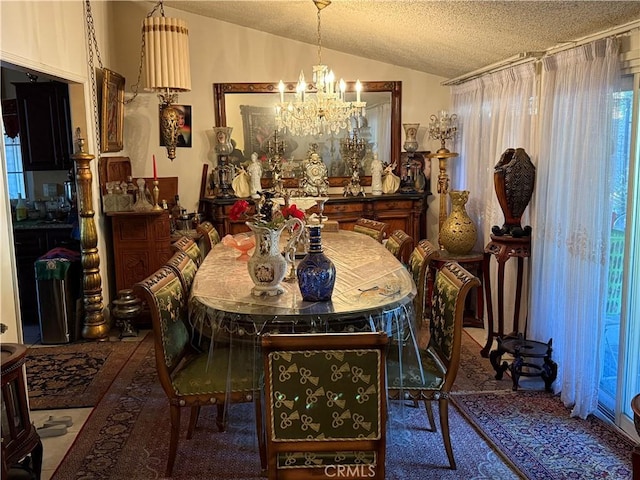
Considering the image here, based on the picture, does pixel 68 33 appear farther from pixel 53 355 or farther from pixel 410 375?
pixel 410 375

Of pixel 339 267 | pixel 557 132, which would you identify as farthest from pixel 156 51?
pixel 557 132

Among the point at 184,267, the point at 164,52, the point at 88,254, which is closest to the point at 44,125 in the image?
the point at 164,52

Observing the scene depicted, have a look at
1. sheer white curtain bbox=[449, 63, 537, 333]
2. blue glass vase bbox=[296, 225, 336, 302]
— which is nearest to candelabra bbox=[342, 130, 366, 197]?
sheer white curtain bbox=[449, 63, 537, 333]

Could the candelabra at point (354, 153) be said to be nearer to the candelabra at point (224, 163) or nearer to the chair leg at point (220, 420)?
the candelabra at point (224, 163)

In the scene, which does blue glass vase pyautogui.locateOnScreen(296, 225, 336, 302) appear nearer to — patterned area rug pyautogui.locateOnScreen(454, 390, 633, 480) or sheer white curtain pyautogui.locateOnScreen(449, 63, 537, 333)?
patterned area rug pyautogui.locateOnScreen(454, 390, 633, 480)

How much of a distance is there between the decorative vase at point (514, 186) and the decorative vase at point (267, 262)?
1.70 metres

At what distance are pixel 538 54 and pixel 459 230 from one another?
148 centimetres

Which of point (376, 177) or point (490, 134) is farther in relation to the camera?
point (376, 177)

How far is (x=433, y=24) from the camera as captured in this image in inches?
142

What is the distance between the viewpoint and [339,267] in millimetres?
3213

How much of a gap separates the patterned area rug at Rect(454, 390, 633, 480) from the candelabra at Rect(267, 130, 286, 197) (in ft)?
9.71

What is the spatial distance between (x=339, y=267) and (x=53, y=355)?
2365 millimetres

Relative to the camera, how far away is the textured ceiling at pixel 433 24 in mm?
2776

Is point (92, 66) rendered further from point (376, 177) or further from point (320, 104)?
point (376, 177)
